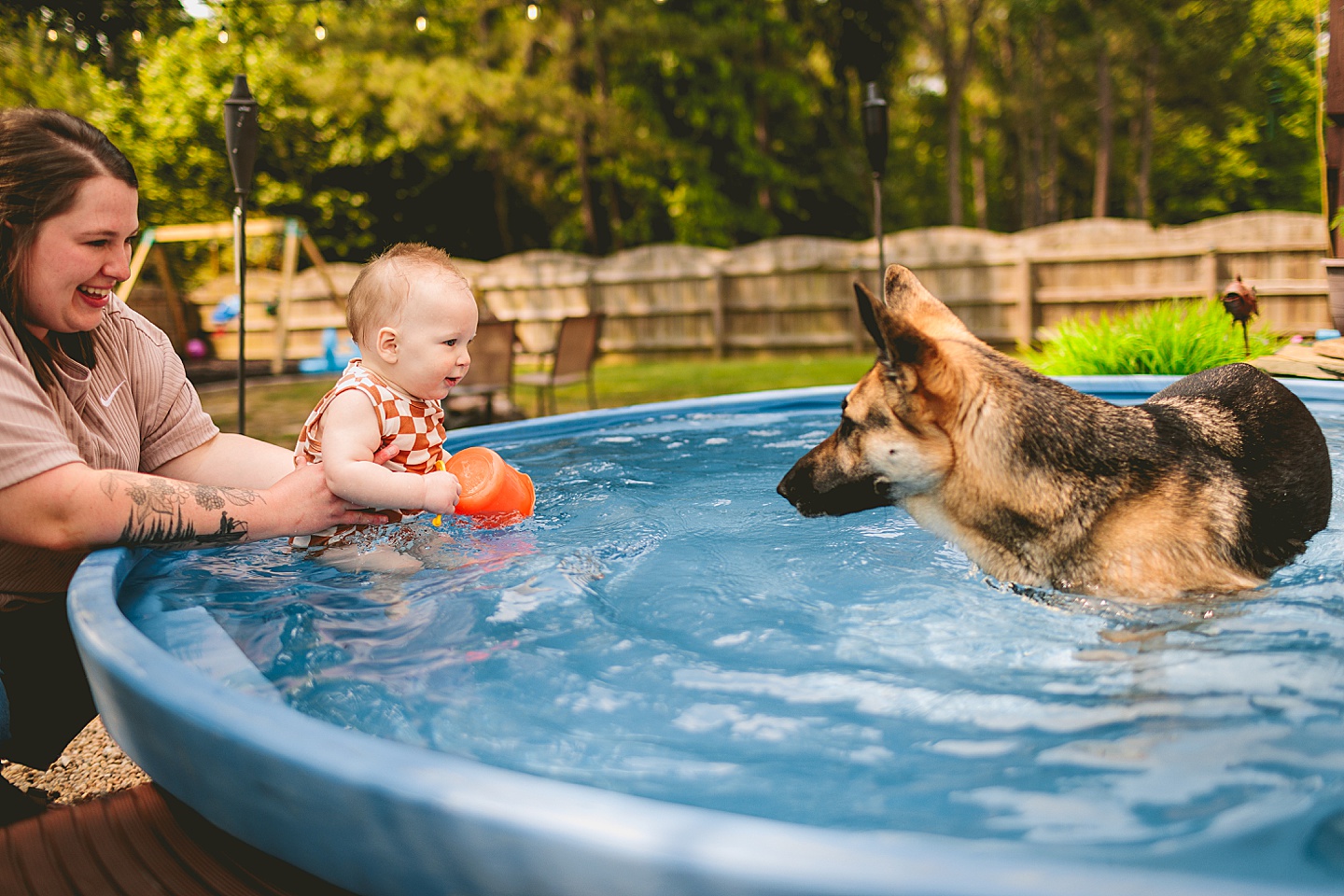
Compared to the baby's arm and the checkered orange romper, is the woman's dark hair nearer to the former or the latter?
the baby's arm

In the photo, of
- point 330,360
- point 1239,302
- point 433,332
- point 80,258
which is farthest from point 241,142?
point 330,360

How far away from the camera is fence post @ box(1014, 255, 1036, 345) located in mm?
17109

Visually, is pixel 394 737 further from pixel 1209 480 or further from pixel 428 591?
pixel 1209 480

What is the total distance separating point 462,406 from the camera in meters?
10.7

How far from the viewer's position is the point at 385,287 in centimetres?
313

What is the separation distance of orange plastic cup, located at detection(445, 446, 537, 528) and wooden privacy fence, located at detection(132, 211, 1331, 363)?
13.9 metres

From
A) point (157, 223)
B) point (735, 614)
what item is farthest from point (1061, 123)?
point (735, 614)

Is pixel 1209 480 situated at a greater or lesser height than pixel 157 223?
lesser

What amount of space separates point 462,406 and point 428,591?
8.13 metres

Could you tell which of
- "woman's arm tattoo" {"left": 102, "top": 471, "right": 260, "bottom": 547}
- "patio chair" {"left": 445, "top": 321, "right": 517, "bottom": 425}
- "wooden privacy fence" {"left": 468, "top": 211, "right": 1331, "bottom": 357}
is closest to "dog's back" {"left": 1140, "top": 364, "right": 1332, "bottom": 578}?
"woman's arm tattoo" {"left": 102, "top": 471, "right": 260, "bottom": 547}

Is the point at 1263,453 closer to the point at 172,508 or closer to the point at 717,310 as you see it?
the point at 172,508

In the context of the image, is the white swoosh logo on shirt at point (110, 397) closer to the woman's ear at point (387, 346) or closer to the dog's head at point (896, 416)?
the woman's ear at point (387, 346)

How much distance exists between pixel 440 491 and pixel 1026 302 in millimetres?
16162

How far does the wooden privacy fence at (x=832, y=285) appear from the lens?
15570mm
